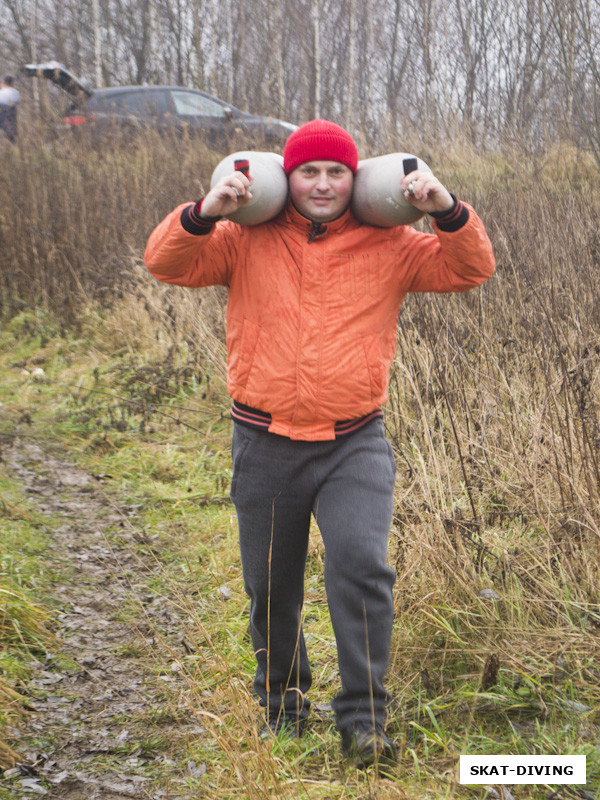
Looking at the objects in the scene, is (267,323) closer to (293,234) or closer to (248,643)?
(293,234)

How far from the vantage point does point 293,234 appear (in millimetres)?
2420

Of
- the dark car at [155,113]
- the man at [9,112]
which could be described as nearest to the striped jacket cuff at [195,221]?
the dark car at [155,113]

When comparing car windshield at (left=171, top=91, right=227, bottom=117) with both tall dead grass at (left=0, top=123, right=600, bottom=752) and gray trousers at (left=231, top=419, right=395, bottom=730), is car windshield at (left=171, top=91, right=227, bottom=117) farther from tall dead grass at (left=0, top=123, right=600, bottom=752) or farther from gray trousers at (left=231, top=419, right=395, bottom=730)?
gray trousers at (left=231, top=419, right=395, bottom=730)

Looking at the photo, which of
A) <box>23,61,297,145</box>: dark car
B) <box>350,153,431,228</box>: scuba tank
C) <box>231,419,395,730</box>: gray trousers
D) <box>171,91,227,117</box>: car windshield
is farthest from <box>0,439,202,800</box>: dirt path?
<box>171,91,227,117</box>: car windshield

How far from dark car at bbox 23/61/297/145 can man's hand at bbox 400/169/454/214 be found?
29.6 ft

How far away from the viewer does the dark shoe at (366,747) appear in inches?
93.4

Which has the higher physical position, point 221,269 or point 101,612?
Answer: point 221,269

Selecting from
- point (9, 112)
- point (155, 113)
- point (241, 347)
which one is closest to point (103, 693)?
point (241, 347)

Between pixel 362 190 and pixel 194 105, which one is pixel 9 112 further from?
pixel 362 190

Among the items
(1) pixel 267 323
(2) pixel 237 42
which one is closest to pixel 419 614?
(1) pixel 267 323

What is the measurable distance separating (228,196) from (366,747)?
1.59 meters

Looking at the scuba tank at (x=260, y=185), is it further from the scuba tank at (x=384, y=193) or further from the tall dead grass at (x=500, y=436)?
the tall dead grass at (x=500, y=436)

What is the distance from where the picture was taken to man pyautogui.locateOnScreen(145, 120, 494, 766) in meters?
2.32

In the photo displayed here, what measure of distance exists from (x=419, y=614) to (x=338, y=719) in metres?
0.66
